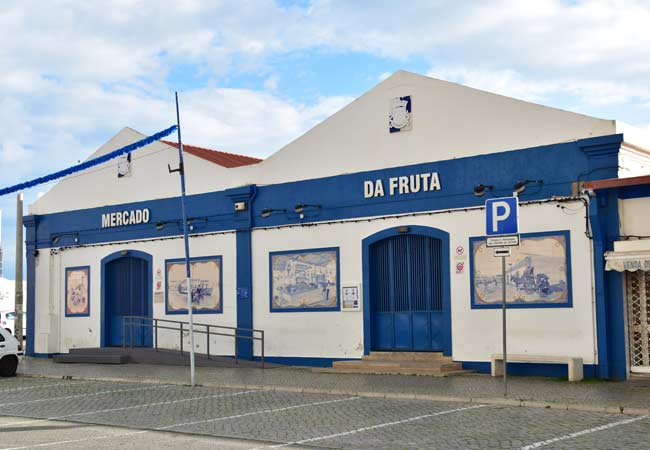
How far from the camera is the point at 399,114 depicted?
2155 centimetres

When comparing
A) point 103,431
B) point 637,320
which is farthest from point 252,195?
point 103,431

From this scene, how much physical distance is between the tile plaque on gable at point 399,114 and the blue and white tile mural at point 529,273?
3.33 metres

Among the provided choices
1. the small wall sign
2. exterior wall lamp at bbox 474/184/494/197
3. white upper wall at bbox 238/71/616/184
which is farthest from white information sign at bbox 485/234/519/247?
the small wall sign

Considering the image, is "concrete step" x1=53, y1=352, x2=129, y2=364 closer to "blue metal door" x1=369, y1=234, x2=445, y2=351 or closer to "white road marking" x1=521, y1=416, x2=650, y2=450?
"blue metal door" x1=369, y1=234, x2=445, y2=351

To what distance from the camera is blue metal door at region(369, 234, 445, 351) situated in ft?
69.1

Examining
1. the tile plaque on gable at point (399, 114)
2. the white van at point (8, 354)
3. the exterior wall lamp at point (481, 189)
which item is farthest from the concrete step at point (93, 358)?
the exterior wall lamp at point (481, 189)

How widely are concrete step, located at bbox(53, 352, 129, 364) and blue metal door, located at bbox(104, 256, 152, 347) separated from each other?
154 centimetres

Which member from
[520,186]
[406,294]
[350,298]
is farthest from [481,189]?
[350,298]

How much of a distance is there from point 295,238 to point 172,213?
4.76 meters

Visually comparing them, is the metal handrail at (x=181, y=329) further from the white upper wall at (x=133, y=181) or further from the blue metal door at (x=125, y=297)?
the white upper wall at (x=133, y=181)

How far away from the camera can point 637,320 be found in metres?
18.0

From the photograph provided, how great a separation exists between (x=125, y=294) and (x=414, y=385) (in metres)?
12.8

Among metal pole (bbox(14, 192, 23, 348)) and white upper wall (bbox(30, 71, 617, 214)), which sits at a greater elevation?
white upper wall (bbox(30, 71, 617, 214))

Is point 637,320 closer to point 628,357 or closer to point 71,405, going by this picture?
point 628,357
